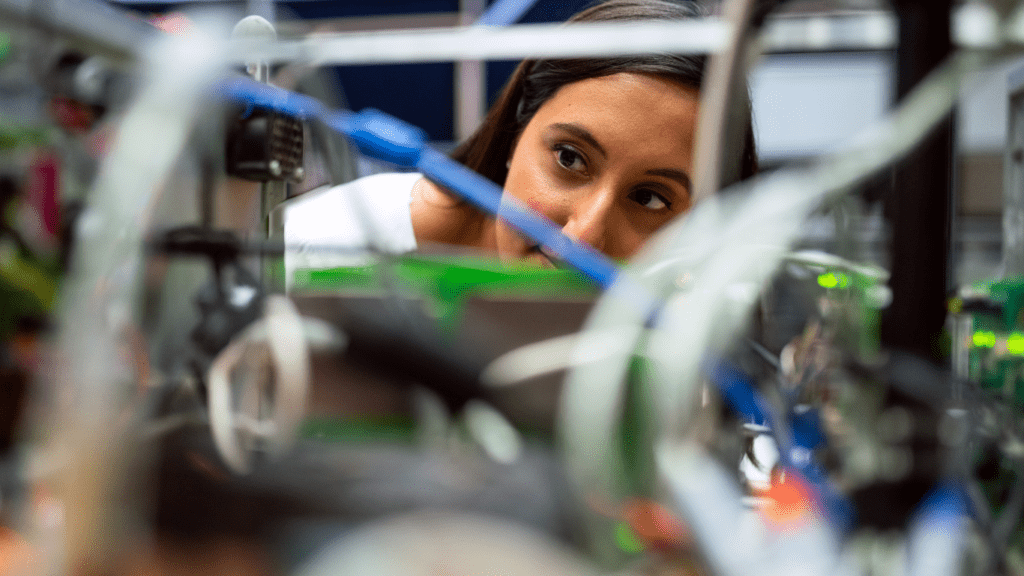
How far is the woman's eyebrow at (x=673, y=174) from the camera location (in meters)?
0.60

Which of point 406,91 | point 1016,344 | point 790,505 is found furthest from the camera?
point 406,91

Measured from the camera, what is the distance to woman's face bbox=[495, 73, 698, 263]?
23.8 inches

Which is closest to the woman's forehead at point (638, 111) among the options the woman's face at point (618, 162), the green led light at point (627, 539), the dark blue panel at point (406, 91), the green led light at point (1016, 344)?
the woman's face at point (618, 162)

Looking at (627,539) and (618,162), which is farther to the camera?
(618,162)

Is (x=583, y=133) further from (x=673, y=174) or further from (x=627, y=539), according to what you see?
(x=627, y=539)

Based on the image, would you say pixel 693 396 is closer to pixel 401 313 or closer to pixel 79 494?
pixel 401 313

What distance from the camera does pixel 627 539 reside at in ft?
0.78

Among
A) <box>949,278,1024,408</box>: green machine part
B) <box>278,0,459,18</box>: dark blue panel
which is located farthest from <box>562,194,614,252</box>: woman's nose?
<box>278,0,459,18</box>: dark blue panel

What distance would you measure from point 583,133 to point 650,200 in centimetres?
9

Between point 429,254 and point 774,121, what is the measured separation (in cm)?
176

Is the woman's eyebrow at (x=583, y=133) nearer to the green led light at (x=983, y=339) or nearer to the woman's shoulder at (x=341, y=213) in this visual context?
the woman's shoulder at (x=341, y=213)

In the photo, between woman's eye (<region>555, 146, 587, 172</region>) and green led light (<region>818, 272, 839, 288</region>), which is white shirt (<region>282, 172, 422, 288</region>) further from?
green led light (<region>818, 272, 839, 288</region>)

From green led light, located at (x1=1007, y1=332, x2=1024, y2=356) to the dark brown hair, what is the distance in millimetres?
263

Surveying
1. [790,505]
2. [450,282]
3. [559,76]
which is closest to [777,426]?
[790,505]
